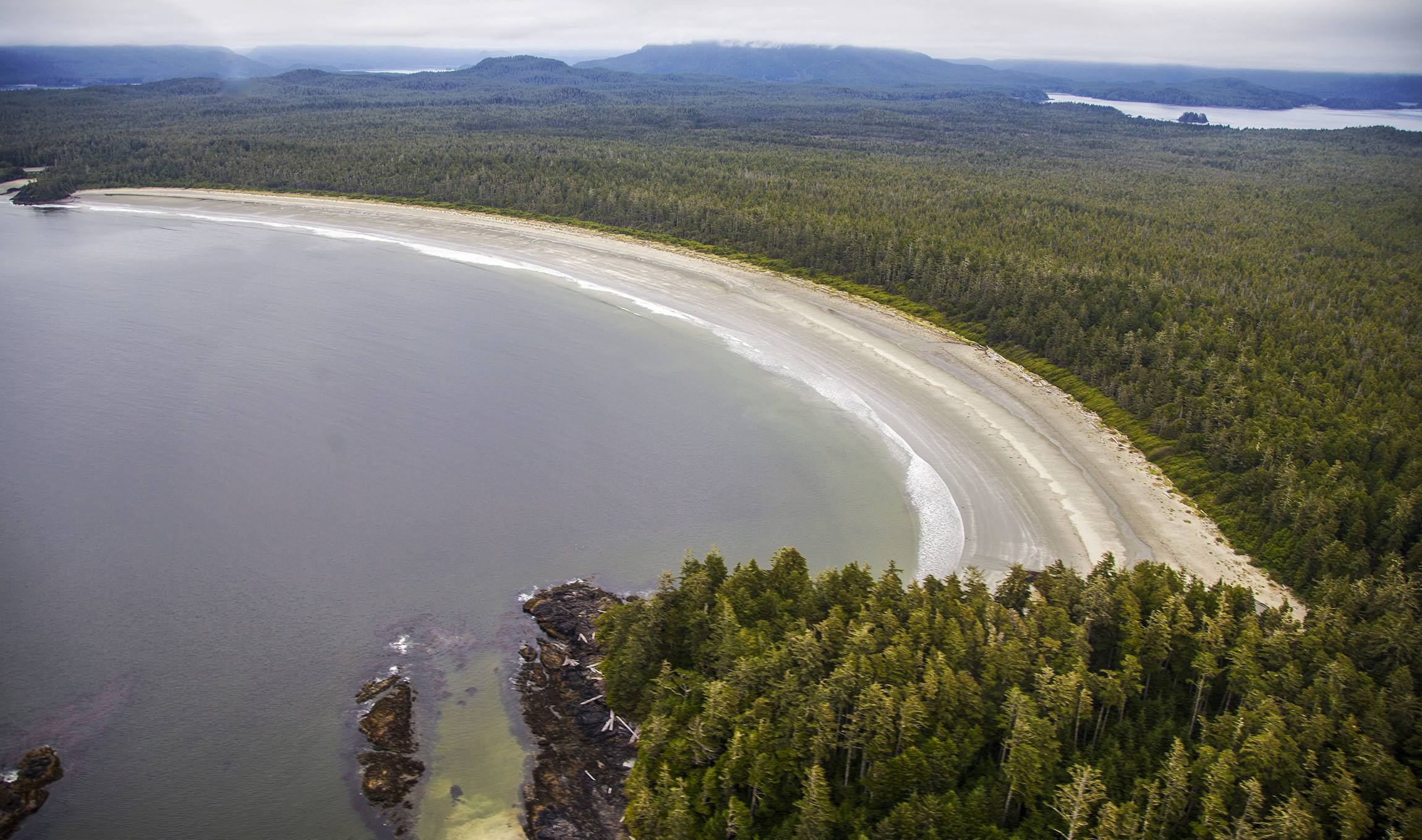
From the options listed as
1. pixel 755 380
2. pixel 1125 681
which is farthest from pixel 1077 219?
pixel 1125 681

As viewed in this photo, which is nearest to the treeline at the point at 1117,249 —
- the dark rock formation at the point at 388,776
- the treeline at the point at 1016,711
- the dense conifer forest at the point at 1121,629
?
the dense conifer forest at the point at 1121,629

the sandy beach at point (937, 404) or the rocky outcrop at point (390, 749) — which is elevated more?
the sandy beach at point (937, 404)

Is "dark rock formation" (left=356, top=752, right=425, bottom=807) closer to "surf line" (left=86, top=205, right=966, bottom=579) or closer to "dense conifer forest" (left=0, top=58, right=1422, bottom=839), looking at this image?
"dense conifer forest" (left=0, top=58, right=1422, bottom=839)

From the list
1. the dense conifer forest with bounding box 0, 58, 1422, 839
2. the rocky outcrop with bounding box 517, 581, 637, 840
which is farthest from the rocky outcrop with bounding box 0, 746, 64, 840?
the dense conifer forest with bounding box 0, 58, 1422, 839

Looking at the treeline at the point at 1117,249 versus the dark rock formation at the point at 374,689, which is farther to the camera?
the treeline at the point at 1117,249

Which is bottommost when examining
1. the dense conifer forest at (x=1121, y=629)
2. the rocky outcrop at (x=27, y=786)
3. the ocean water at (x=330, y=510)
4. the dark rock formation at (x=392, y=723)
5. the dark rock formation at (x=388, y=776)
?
the rocky outcrop at (x=27, y=786)

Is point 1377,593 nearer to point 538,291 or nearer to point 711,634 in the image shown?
point 711,634

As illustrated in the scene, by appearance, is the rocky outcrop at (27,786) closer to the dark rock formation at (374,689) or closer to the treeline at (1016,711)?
the dark rock formation at (374,689)
